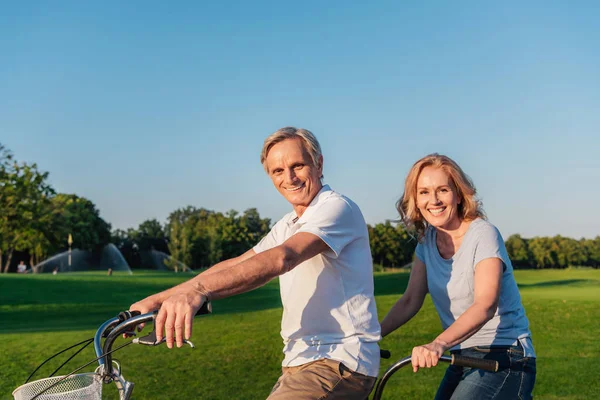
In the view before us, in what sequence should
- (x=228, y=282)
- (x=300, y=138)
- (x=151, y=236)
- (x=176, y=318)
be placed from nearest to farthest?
(x=176, y=318) → (x=228, y=282) → (x=300, y=138) → (x=151, y=236)

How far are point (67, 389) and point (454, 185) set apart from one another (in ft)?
6.63

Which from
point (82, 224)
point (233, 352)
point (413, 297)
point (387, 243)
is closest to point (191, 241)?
point (82, 224)

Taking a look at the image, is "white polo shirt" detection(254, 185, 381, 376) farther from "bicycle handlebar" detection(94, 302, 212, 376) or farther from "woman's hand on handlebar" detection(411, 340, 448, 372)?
"bicycle handlebar" detection(94, 302, 212, 376)

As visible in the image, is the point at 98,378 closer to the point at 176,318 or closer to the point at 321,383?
the point at 176,318

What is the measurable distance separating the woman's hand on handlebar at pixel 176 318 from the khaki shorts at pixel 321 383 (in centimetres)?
75

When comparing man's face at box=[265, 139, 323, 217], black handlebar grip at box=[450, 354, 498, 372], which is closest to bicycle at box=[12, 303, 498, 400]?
man's face at box=[265, 139, 323, 217]

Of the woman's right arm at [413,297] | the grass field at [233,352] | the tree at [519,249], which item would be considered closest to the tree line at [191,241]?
the tree at [519,249]

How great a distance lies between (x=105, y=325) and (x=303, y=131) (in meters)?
1.18

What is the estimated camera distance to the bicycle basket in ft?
7.00

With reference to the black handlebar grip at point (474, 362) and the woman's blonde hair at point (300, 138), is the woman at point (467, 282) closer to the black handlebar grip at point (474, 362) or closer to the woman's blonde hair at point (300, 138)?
the black handlebar grip at point (474, 362)

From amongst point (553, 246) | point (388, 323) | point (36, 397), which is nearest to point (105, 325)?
point (36, 397)

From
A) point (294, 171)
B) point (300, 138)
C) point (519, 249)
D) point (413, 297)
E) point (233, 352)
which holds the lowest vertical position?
point (233, 352)

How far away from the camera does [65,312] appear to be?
72.3ft

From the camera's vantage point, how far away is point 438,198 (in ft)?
11.3
